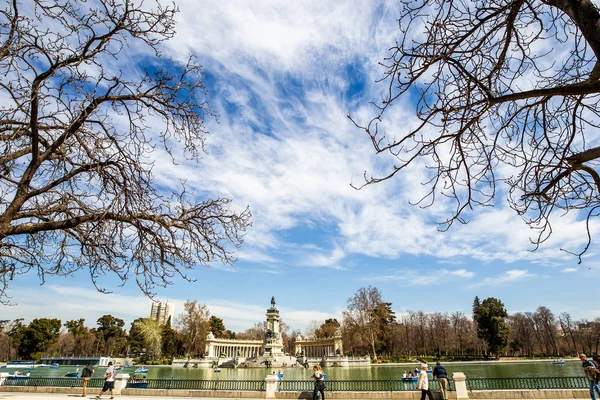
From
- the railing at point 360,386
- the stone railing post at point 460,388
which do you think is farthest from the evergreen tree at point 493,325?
the stone railing post at point 460,388

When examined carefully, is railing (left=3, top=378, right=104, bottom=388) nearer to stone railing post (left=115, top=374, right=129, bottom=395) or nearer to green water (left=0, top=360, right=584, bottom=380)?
stone railing post (left=115, top=374, right=129, bottom=395)

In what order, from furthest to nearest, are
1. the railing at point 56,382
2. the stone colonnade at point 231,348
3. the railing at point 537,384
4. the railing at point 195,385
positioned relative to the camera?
the stone colonnade at point 231,348, the railing at point 56,382, the railing at point 195,385, the railing at point 537,384

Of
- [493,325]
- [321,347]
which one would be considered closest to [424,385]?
[493,325]

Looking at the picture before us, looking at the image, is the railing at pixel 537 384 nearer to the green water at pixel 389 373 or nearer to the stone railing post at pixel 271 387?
the stone railing post at pixel 271 387

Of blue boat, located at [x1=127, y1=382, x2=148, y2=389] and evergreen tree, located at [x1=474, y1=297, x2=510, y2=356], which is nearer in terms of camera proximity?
blue boat, located at [x1=127, y1=382, x2=148, y2=389]

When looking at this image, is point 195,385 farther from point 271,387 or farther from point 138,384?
point 271,387

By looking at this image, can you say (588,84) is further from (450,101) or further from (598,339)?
(598,339)

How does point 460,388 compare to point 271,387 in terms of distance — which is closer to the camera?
point 460,388

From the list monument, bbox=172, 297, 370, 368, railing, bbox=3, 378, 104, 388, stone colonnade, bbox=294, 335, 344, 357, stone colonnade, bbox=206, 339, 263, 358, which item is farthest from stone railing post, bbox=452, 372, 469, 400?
stone colonnade, bbox=206, 339, 263, 358

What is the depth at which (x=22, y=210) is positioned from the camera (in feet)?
20.7

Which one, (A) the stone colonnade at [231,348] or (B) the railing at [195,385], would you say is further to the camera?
(A) the stone colonnade at [231,348]

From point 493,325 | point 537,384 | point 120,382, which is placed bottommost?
point 120,382

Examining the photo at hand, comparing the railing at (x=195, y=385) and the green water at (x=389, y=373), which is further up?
the railing at (x=195, y=385)

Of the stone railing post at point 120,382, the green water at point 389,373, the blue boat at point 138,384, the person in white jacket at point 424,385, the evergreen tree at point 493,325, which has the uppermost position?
the evergreen tree at point 493,325
